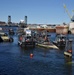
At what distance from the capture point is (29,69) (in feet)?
171

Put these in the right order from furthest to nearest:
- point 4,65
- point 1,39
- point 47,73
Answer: point 1,39 → point 4,65 → point 47,73

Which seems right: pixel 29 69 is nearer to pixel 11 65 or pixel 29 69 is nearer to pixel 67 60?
pixel 11 65

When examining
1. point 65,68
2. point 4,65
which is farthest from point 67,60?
point 4,65

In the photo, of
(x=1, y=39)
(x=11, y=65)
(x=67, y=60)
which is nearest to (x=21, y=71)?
(x=11, y=65)

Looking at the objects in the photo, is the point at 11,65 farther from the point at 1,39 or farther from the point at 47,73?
the point at 1,39

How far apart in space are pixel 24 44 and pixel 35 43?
5817 mm

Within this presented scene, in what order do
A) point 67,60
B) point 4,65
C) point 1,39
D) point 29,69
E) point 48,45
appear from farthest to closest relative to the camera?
point 1,39 → point 48,45 → point 67,60 → point 4,65 → point 29,69

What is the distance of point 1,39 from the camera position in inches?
5032

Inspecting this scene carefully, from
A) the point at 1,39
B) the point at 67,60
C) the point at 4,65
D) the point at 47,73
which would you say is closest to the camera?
the point at 47,73

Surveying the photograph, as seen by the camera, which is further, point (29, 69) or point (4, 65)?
point (4, 65)

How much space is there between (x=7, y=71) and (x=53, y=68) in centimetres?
879

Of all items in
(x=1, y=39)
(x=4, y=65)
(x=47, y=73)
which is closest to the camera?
(x=47, y=73)

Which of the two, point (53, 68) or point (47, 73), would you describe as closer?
point (47, 73)

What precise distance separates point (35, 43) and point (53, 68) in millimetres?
48816
